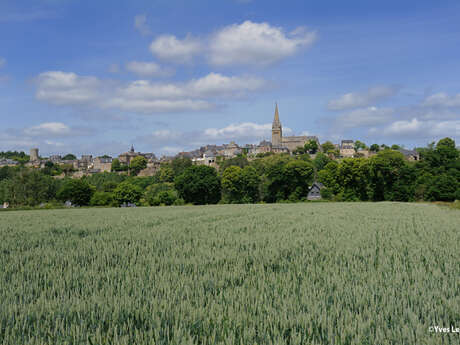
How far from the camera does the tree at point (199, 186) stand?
8100 centimetres

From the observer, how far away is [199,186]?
265 ft

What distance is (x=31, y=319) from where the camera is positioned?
5051 mm

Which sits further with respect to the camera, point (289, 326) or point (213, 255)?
point (213, 255)

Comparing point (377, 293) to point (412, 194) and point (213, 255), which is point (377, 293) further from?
point (412, 194)

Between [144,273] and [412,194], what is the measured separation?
3017 inches

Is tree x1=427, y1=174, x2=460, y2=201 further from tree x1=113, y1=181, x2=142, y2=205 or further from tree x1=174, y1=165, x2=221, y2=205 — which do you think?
tree x1=113, y1=181, x2=142, y2=205

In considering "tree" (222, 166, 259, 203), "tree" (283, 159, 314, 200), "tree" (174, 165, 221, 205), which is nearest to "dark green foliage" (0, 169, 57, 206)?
"tree" (174, 165, 221, 205)

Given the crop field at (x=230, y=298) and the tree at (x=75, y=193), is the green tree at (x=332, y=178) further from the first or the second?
the crop field at (x=230, y=298)

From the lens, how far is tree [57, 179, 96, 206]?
84650 mm

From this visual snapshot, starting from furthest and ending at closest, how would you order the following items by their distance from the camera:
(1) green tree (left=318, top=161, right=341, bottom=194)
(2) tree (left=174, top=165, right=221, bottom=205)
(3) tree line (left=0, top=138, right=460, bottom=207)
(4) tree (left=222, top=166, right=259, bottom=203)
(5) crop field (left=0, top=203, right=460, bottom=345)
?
(4) tree (left=222, top=166, right=259, bottom=203) < (1) green tree (left=318, top=161, right=341, bottom=194) < (2) tree (left=174, top=165, right=221, bottom=205) < (3) tree line (left=0, top=138, right=460, bottom=207) < (5) crop field (left=0, top=203, right=460, bottom=345)

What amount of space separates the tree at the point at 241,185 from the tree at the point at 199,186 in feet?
10.8

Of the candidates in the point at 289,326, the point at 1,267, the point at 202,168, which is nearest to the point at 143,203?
the point at 202,168

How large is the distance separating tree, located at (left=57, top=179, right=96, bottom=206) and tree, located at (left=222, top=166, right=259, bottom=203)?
34425 mm

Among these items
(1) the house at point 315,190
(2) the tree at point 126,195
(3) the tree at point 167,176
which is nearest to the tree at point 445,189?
(1) the house at point 315,190
